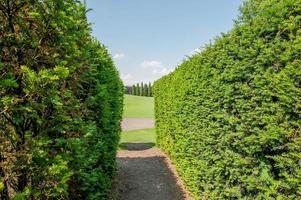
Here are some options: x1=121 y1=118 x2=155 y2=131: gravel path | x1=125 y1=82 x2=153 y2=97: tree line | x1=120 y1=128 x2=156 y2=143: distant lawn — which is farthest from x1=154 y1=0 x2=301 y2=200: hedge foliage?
x1=125 y1=82 x2=153 y2=97: tree line

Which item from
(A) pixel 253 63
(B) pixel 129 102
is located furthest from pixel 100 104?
(B) pixel 129 102

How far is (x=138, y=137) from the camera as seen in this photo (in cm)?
2428

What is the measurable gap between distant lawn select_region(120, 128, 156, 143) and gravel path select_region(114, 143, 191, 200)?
19.9ft

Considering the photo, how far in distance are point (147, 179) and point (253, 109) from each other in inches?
286

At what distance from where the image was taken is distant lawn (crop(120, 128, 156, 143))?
73.9 feet

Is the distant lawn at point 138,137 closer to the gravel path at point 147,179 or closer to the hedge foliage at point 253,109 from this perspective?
the gravel path at point 147,179

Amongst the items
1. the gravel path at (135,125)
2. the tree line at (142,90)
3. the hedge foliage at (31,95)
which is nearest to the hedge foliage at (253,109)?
the hedge foliage at (31,95)

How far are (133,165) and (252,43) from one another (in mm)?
9559

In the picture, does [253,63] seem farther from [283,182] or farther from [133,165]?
[133,165]

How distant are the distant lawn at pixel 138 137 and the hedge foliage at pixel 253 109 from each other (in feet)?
46.3

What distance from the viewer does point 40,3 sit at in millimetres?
3215

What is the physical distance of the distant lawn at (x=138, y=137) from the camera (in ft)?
73.9

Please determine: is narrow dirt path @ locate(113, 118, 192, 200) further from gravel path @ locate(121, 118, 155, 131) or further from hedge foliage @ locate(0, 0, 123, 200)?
gravel path @ locate(121, 118, 155, 131)

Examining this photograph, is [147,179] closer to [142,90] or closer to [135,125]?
[135,125]
